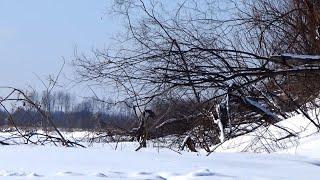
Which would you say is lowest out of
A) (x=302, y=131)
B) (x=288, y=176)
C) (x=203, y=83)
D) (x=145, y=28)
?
(x=288, y=176)

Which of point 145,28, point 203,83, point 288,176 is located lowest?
point 288,176

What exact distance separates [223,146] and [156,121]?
4.83ft

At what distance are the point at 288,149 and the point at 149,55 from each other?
10.3ft

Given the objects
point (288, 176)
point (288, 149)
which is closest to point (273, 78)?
point (288, 149)

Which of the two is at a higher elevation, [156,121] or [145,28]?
[145,28]

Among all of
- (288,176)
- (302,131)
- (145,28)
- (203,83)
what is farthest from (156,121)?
(288,176)

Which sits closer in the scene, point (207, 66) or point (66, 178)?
point (66, 178)

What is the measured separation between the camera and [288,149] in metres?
7.34

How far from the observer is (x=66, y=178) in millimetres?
2918

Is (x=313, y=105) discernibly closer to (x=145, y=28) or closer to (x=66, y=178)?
(x=145, y=28)

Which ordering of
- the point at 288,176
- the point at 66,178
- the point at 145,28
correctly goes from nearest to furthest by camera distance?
1. the point at 66,178
2. the point at 288,176
3. the point at 145,28

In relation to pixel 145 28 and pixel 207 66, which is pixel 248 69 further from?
pixel 145 28

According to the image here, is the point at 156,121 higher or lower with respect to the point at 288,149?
higher

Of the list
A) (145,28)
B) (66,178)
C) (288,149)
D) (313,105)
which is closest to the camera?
(66,178)
